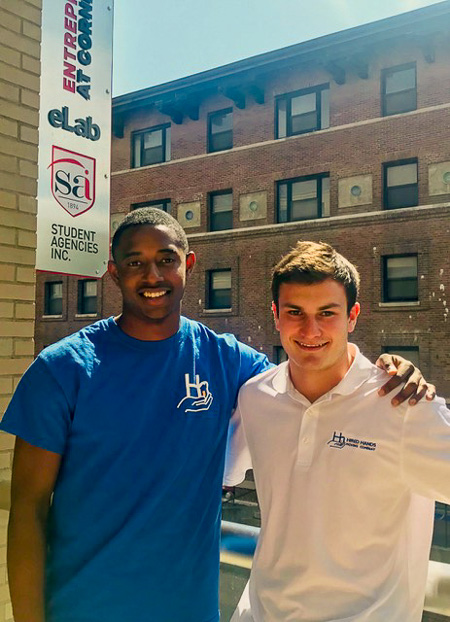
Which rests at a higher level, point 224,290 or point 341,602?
point 224,290

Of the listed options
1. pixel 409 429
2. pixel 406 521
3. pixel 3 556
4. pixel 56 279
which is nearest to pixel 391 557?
pixel 406 521

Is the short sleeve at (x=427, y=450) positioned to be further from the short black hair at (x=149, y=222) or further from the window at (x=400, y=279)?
the window at (x=400, y=279)

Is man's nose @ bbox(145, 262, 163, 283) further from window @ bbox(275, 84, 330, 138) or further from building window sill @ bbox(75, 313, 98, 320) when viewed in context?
building window sill @ bbox(75, 313, 98, 320)

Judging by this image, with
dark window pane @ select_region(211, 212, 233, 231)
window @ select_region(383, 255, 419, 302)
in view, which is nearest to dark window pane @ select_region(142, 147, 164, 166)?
dark window pane @ select_region(211, 212, 233, 231)

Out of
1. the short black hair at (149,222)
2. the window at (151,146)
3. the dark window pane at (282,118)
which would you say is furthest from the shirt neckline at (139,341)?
the window at (151,146)

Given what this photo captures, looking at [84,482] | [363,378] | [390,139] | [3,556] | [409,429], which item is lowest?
[3,556]

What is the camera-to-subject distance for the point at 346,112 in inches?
747

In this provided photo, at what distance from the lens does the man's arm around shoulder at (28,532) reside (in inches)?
75.7

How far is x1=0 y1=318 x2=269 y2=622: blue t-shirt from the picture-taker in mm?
1947

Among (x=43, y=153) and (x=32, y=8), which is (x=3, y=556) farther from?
(x=32, y=8)

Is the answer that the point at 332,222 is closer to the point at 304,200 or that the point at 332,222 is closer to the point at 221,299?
the point at 304,200

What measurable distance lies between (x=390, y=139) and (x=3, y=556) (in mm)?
17425

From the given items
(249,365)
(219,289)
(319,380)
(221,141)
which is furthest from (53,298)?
(319,380)

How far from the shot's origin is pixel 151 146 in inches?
906
